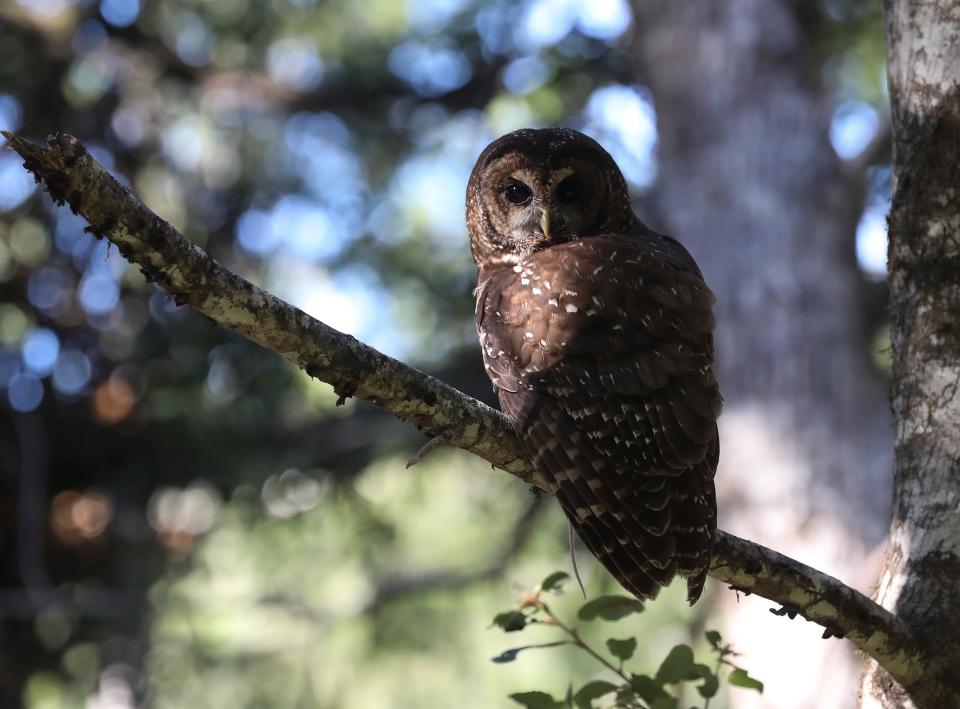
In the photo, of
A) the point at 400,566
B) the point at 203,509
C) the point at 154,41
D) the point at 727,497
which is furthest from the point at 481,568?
the point at 154,41

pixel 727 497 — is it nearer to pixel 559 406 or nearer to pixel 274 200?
pixel 559 406

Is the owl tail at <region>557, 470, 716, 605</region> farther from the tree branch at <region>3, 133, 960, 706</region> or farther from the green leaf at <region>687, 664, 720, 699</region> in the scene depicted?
the green leaf at <region>687, 664, 720, 699</region>

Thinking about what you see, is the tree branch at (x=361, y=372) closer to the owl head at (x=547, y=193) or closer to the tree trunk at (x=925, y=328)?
the tree trunk at (x=925, y=328)

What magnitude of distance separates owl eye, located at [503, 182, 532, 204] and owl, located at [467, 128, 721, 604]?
0.85ft

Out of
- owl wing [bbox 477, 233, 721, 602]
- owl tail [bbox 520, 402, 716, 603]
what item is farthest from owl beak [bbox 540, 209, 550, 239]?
owl tail [bbox 520, 402, 716, 603]

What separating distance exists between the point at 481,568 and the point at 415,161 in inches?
109

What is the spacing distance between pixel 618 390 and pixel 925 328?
644 millimetres

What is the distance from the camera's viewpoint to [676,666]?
2117 millimetres

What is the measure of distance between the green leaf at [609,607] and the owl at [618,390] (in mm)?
144

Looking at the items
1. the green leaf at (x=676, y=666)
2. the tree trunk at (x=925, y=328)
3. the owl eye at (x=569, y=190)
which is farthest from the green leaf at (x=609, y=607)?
the owl eye at (x=569, y=190)

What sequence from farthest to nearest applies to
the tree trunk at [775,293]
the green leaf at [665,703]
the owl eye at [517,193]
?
1. the tree trunk at [775,293]
2. the owl eye at [517,193]
3. the green leaf at [665,703]

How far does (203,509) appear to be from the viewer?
6.84 m

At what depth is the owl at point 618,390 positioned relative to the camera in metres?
2.44

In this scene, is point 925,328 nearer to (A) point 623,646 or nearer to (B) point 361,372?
(A) point 623,646
